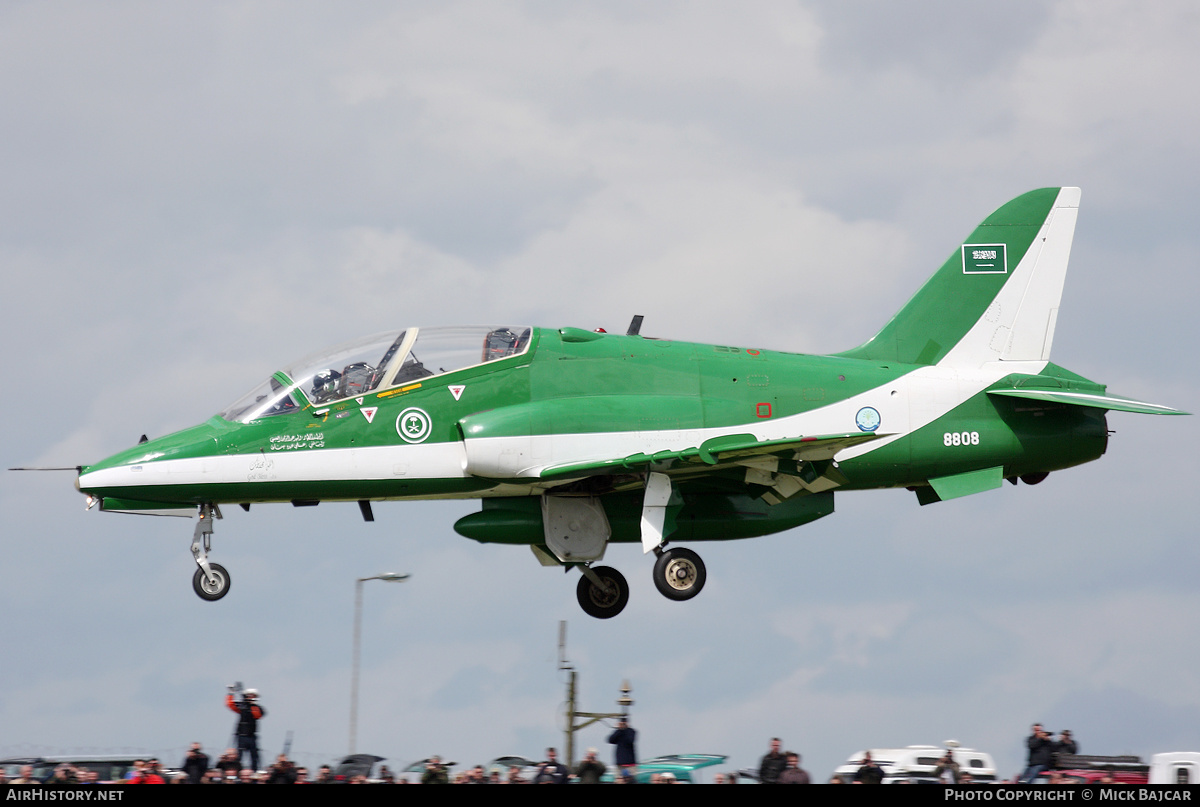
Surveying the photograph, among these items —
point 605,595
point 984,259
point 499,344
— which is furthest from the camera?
point 984,259

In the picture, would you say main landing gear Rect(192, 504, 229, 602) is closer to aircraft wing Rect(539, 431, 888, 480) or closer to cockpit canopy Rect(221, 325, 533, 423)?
cockpit canopy Rect(221, 325, 533, 423)

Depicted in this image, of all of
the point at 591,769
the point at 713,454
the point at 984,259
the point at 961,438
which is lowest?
the point at 591,769

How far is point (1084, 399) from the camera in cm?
2070

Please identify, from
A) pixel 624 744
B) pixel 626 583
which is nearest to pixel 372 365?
pixel 626 583

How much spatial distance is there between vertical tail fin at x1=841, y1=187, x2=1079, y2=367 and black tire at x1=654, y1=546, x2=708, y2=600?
174 inches

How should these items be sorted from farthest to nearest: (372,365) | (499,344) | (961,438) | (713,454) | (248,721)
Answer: (961,438), (499,344), (372,365), (713,454), (248,721)

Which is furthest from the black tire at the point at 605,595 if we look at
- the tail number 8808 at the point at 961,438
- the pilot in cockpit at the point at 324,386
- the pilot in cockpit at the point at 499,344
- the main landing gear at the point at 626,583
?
the tail number 8808 at the point at 961,438

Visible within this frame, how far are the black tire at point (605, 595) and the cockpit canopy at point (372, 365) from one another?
13.4ft

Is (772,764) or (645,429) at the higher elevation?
(645,429)

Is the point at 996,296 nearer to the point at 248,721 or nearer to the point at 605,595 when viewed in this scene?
the point at 605,595

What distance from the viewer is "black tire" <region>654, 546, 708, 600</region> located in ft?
66.1

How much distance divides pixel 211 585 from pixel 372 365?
388 centimetres

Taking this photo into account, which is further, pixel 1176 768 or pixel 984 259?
pixel 984 259
